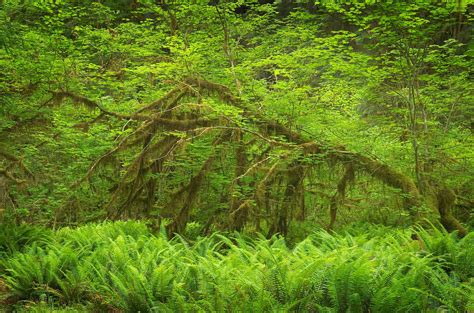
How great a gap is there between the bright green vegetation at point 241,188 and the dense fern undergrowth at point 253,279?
0.03 meters

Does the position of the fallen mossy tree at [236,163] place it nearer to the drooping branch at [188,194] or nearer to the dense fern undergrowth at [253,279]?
the drooping branch at [188,194]

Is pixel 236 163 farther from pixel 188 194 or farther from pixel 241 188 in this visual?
pixel 188 194

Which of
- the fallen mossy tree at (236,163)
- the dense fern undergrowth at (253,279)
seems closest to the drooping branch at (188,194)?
the fallen mossy tree at (236,163)

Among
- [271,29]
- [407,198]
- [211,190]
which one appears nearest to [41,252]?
[211,190]

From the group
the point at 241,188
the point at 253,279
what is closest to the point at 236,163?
the point at 241,188

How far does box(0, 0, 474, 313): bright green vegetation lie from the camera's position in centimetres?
568

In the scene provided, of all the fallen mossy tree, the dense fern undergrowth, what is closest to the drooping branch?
the fallen mossy tree

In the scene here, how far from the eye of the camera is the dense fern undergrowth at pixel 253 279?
203 inches

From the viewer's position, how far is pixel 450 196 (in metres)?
9.12

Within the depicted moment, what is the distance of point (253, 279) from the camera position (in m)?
5.62

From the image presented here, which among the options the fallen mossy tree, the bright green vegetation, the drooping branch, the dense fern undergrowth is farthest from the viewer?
the drooping branch

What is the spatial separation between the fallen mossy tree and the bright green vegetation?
0.04 m

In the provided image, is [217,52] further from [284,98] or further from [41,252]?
[41,252]

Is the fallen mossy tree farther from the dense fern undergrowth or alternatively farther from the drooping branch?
the dense fern undergrowth
